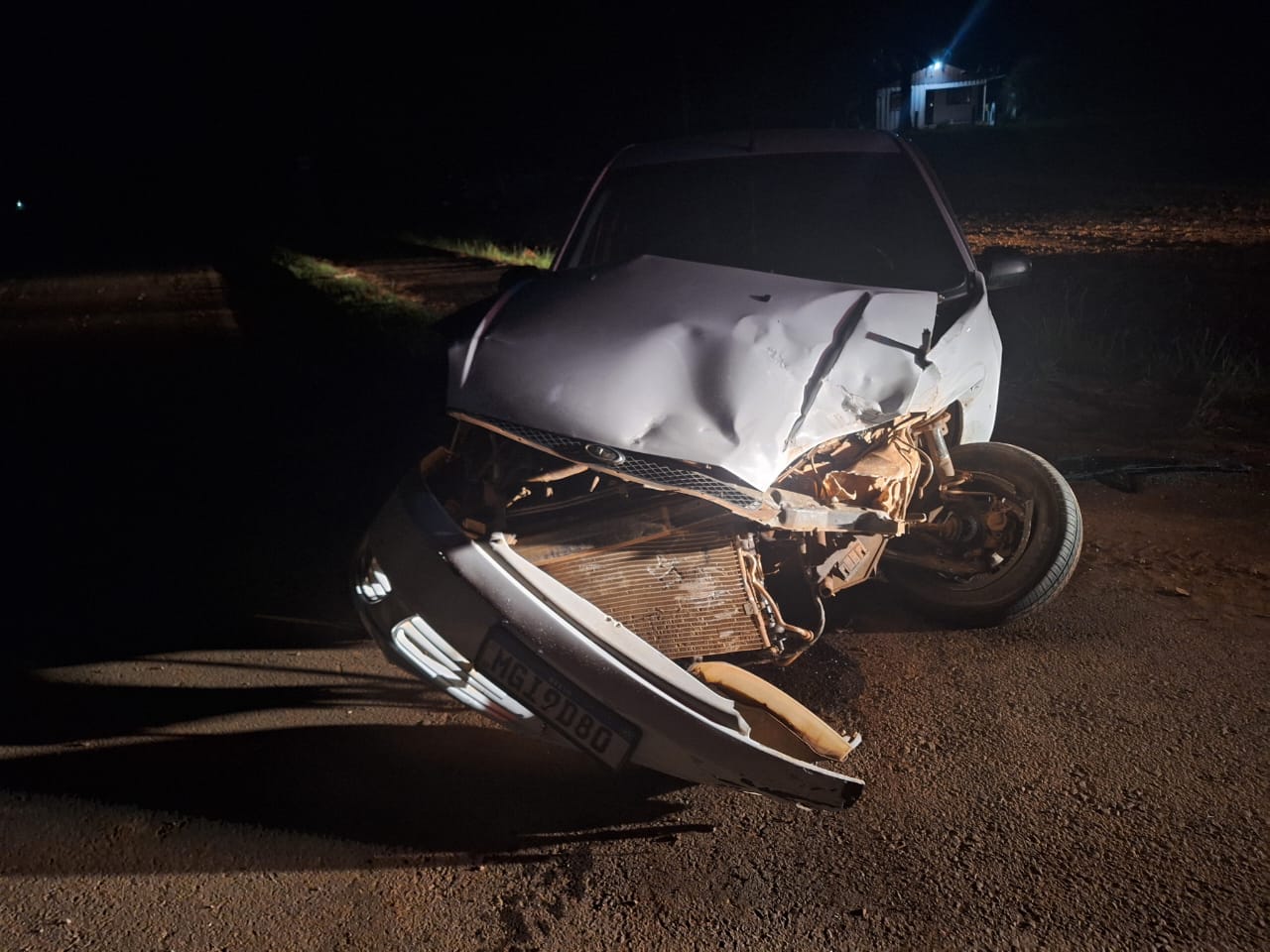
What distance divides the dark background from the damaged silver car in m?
16.9

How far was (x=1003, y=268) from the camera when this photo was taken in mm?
4074

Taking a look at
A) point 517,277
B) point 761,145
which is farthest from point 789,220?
point 517,277

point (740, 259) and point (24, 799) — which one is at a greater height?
point (740, 259)

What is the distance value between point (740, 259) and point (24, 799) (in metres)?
3.35

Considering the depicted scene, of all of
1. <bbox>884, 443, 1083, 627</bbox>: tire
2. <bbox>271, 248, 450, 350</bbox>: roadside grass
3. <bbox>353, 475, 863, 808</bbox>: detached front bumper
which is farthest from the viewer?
<bbox>271, 248, 450, 350</bbox>: roadside grass

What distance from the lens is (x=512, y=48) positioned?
24516mm

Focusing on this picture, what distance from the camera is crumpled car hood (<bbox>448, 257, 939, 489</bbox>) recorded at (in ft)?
8.50

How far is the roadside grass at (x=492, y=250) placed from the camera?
1535cm

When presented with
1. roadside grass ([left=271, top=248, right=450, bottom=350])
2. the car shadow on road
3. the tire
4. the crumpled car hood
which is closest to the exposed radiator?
the crumpled car hood

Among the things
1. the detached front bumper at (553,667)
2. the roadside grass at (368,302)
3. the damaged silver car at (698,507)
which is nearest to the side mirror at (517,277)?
the damaged silver car at (698,507)

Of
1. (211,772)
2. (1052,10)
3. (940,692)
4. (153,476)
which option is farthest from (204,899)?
(1052,10)

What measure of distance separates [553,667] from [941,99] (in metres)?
65.5

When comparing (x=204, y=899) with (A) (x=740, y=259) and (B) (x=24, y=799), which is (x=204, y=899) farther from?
(A) (x=740, y=259)

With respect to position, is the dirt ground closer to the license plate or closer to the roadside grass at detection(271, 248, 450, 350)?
the license plate
